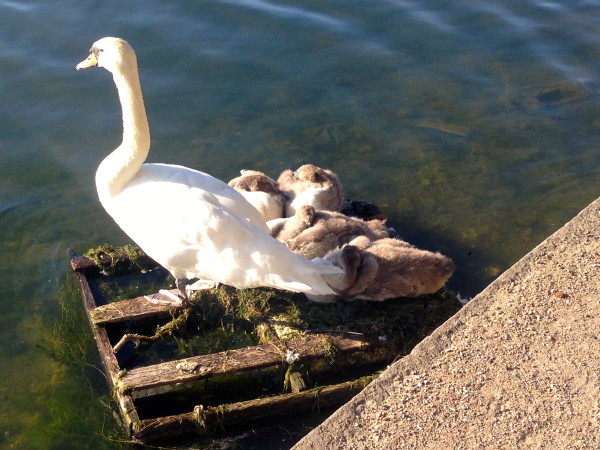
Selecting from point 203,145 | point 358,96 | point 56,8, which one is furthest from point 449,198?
point 56,8

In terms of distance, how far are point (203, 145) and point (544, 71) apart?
482 centimetres

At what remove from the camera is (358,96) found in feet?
33.1

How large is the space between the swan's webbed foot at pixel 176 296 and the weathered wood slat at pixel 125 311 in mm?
43

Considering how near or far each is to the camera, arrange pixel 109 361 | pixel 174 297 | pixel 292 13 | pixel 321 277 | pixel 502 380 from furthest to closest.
Answer: pixel 292 13
pixel 174 297
pixel 321 277
pixel 109 361
pixel 502 380

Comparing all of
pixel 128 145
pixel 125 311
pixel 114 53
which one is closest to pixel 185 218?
pixel 128 145

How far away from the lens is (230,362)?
19.2 feet

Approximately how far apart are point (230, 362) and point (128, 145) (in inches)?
74.4

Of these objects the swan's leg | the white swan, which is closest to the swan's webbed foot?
the swan's leg

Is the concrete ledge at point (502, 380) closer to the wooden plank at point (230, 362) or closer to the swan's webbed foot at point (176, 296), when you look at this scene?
the wooden plank at point (230, 362)

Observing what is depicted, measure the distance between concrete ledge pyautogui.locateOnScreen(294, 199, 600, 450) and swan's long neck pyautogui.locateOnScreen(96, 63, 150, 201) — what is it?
2.63m

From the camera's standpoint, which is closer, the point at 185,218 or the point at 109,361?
the point at 185,218

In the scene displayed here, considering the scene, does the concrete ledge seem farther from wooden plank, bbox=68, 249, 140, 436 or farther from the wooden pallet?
wooden plank, bbox=68, 249, 140, 436

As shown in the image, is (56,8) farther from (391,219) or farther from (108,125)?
(391,219)

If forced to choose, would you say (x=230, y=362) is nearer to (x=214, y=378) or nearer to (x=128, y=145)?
(x=214, y=378)
